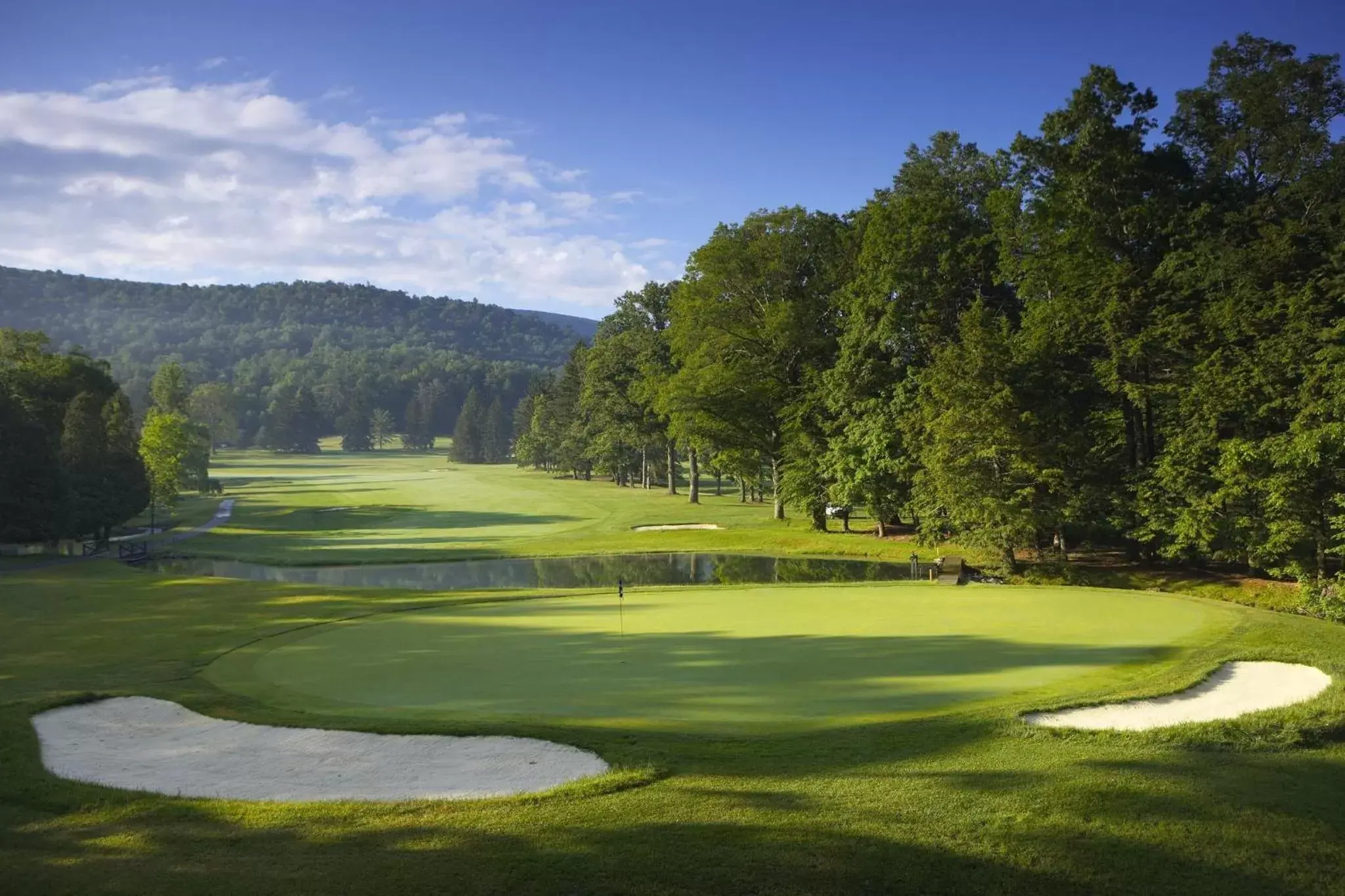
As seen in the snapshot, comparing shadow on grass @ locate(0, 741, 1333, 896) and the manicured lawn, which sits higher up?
shadow on grass @ locate(0, 741, 1333, 896)

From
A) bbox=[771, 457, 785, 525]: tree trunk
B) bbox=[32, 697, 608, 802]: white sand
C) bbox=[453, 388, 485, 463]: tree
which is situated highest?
bbox=[453, 388, 485, 463]: tree

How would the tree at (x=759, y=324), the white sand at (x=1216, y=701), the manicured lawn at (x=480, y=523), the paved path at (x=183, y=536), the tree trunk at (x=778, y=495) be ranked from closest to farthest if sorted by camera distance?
the white sand at (x=1216, y=701)
the paved path at (x=183, y=536)
the manicured lawn at (x=480, y=523)
the tree at (x=759, y=324)
the tree trunk at (x=778, y=495)

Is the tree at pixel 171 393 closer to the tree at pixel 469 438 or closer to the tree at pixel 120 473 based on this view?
the tree at pixel 120 473

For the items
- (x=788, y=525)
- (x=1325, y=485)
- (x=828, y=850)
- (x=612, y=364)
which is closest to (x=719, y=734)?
(x=828, y=850)

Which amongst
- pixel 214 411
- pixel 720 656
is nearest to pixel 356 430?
pixel 214 411

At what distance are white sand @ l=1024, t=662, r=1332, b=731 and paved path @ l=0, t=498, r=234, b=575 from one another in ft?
127

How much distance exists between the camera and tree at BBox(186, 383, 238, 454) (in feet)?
481

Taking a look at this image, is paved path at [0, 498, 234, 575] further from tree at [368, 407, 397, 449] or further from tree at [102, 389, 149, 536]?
tree at [368, 407, 397, 449]

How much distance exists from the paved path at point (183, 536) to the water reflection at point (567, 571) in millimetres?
3522

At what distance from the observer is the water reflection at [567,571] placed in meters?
33.0

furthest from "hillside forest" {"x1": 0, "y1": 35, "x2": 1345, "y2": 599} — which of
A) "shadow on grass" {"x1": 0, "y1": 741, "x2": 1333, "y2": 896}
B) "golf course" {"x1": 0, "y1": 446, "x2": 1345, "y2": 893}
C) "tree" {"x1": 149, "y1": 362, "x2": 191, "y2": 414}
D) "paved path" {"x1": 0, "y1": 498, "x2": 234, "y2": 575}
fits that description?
"tree" {"x1": 149, "y1": 362, "x2": 191, "y2": 414}

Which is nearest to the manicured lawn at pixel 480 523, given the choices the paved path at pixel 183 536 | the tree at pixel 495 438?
the paved path at pixel 183 536

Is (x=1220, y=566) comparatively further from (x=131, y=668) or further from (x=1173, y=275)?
(x=131, y=668)

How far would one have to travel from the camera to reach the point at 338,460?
461 feet
